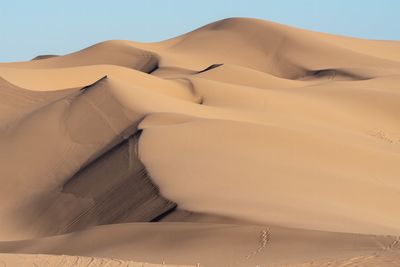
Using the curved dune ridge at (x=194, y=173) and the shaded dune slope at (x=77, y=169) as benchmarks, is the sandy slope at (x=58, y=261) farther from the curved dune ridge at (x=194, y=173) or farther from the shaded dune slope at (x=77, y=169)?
the shaded dune slope at (x=77, y=169)

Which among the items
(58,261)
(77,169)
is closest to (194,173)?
(77,169)

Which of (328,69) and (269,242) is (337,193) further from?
(328,69)

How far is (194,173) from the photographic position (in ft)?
61.0

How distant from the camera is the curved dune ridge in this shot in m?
13.5

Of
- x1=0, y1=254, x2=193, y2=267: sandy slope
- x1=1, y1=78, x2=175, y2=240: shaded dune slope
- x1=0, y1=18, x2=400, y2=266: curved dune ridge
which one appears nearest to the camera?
x1=0, y1=254, x2=193, y2=267: sandy slope

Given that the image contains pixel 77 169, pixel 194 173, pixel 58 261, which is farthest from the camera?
pixel 77 169

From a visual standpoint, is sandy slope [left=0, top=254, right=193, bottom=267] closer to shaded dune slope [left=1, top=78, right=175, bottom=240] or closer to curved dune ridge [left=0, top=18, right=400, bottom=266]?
curved dune ridge [left=0, top=18, right=400, bottom=266]

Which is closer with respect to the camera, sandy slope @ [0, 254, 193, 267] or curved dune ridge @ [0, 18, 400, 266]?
sandy slope @ [0, 254, 193, 267]

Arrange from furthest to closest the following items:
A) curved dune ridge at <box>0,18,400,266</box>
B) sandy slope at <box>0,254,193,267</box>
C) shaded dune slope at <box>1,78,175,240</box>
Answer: shaded dune slope at <box>1,78,175,240</box>, curved dune ridge at <box>0,18,400,266</box>, sandy slope at <box>0,254,193,267</box>

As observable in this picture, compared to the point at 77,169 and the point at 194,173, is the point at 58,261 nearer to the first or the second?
the point at 194,173

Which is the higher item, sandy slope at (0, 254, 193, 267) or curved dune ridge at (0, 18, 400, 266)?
sandy slope at (0, 254, 193, 267)

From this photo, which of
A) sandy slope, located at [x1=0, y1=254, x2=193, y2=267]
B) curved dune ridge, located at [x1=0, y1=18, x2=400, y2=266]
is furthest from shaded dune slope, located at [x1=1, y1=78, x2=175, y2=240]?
sandy slope, located at [x1=0, y1=254, x2=193, y2=267]

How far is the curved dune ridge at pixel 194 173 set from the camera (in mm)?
13523

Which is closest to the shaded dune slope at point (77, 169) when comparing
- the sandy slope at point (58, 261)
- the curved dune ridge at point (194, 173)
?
the curved dune ridge at point (194, 173)
